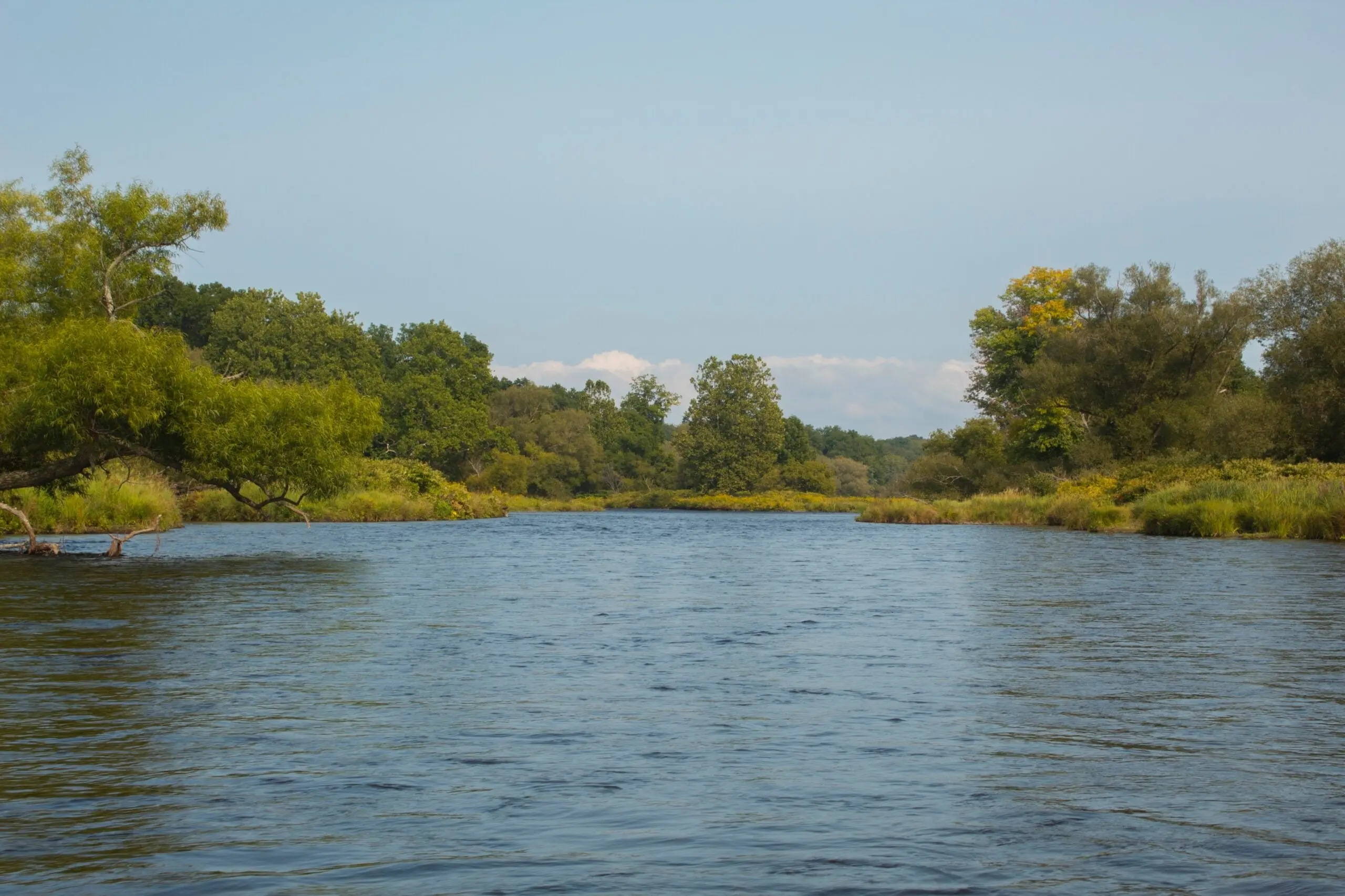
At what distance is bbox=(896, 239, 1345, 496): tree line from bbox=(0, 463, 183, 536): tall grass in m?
44.6

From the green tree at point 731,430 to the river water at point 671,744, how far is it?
95620 mm

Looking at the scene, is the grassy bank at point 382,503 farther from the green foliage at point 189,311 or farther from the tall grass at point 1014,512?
the green foliage at point 189,311

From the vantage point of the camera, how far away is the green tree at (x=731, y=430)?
11769 cm

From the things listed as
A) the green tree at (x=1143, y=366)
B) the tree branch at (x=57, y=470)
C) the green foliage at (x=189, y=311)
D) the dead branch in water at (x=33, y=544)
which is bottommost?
the dead branch in water at (x=33, y=544)

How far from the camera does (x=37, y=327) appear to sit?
1393 inches

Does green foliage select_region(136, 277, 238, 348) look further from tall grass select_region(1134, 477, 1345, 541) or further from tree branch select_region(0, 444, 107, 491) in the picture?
tall grass select_region(1134, 477, 1345, 541)

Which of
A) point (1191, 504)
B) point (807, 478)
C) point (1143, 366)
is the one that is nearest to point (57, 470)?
point (1191, 504)

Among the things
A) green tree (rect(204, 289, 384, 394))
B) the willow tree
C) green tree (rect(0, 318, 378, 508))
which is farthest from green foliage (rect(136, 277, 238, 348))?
green tree (rect(0, 318, 378, 508))

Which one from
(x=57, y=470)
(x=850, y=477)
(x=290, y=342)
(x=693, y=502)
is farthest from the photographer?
(x=850, y=477)

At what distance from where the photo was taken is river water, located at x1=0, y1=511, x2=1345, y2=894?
6535 mm

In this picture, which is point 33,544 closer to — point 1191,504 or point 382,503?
point 382,503

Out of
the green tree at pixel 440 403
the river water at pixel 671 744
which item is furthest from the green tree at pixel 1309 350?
the green tree at pixel 440 403

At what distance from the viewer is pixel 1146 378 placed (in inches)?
2643

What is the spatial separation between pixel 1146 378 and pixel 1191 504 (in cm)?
2454
